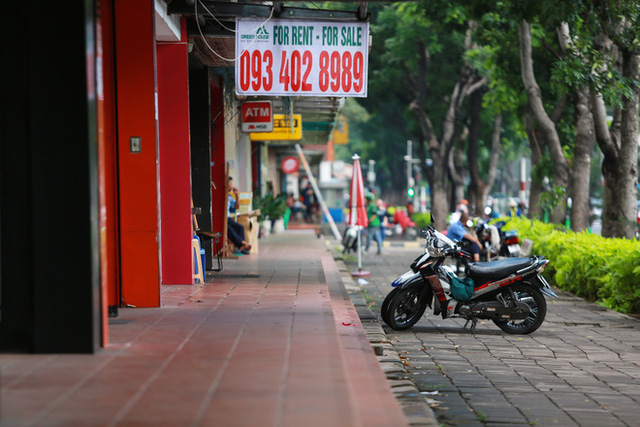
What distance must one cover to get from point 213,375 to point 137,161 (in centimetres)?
398

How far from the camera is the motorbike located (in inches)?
430

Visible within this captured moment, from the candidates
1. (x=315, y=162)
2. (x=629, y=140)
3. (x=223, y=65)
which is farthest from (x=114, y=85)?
(x=315, y=162)

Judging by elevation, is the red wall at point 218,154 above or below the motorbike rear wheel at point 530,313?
above

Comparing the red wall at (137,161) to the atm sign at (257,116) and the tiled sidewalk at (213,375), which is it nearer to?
the tiled sidewalk at (213,375)

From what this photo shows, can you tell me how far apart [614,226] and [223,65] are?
7.55m

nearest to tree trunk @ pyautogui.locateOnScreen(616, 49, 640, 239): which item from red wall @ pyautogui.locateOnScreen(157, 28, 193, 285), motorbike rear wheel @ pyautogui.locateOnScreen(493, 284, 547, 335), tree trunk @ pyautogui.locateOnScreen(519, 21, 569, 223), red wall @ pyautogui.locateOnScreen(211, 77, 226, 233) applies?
tree trunk @ pyautogui.locateOnScreen(519, 21, 569, 223)

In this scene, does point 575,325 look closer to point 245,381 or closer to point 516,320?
point 516,320

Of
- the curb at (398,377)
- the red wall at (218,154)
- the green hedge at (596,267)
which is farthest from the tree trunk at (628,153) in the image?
the red wall at (218,154)

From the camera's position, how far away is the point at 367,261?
23.3 m

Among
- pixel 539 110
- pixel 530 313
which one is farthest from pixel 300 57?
pixel 539 110

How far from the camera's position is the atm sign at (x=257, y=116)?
19.4 m

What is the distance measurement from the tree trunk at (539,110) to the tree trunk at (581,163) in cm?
60

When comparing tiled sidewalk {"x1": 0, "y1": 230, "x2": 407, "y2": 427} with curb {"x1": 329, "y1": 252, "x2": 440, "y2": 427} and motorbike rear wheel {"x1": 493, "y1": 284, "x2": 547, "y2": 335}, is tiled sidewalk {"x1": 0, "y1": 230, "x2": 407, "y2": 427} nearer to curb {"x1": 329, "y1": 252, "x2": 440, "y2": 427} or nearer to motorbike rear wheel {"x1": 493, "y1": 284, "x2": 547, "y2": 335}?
curb {"x1": 329, "y1": 252, "x2": 440, "y2": 427}

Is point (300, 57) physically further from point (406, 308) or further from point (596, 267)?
point (596, 267)
